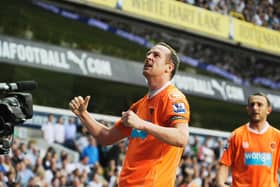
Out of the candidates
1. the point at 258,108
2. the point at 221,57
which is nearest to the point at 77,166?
the point at 258,108

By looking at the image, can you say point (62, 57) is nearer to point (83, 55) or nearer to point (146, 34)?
point (83, 55)

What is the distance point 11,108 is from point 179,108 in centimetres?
140

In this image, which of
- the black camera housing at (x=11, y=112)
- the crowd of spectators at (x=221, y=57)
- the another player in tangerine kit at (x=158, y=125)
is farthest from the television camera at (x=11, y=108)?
the crowd of spectators at (x=221, y=57)

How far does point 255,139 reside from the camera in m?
7.28

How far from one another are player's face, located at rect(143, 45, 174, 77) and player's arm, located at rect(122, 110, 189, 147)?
22.5 inches

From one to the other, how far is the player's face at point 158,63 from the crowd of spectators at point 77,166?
7.10 m

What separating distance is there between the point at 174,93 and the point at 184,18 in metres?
15.6

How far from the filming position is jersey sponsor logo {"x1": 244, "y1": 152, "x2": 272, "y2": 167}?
23.2 ft

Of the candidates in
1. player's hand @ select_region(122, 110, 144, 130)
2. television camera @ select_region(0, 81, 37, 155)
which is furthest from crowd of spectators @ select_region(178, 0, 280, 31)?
television camera @ select_region(0, 81, 37, 155)

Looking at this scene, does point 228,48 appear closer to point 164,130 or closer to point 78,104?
point 78,104

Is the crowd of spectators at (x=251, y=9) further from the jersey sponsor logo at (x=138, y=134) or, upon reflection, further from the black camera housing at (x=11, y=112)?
the black camera housing at (x=11, y=112)

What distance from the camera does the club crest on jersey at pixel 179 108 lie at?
4906mm

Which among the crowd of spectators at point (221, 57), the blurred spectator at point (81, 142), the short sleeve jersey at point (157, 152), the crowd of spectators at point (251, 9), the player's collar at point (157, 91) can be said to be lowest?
the short sleeve jersey at point (157, 152)

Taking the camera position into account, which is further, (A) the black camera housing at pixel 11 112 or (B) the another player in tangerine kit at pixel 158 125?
(B) the another player in tangerine kit at pixel 158 125
